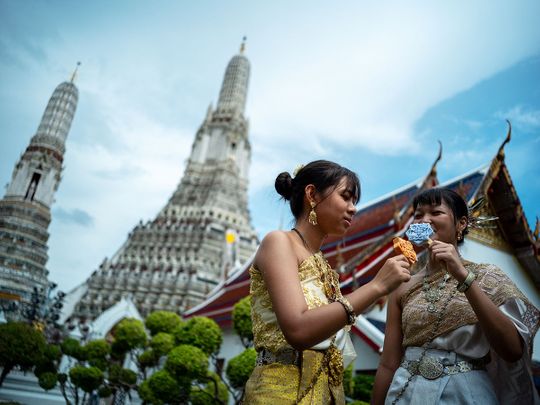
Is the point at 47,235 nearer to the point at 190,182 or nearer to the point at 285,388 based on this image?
the point at 190,182

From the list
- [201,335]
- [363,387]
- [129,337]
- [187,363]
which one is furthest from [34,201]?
[363,387]

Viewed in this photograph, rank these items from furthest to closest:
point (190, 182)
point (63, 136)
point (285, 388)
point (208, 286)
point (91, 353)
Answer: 1. point (190, 182)
2. point (63, 136)
3. point (208, 286)
4. point (91, 353)
5. point (285, 388)

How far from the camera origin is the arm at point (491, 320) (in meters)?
1.94

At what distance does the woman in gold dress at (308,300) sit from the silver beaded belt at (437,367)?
0.31m

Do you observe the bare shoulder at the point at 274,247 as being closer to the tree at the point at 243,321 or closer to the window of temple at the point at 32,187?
the tree at the point at 243,321

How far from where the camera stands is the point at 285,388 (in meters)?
1.81

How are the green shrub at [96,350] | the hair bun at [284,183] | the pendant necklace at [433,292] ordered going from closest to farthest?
1. the pendant necklace at [433,292]
2. the hair bun at [284,183]
3. the green shrub at [96,350]

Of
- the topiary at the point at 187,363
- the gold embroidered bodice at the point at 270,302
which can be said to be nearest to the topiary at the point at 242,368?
the topiary at the point at 187,363

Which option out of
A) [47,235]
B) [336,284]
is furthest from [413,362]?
[47,235]

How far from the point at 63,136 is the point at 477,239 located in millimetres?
35718

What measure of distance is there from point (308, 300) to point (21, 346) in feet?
37.3

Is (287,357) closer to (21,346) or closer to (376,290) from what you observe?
(376,290)

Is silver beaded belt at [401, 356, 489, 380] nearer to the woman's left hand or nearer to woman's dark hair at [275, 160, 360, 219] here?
the woman's left hand

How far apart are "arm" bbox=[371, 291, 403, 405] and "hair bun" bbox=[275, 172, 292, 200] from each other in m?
0.83
